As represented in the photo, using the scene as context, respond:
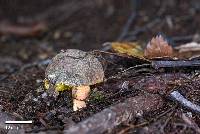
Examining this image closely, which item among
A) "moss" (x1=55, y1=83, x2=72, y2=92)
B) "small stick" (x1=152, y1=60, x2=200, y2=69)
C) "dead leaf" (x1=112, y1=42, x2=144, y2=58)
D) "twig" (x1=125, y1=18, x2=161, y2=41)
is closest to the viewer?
"moss" (x1=55, y1=83, x2=72, y2=92)

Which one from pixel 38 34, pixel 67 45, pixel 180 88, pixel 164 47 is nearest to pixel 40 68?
pixel 164 47

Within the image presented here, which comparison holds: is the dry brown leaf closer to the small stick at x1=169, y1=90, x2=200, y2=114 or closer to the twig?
the small stick at x1=169, y1=90, x2=200, y2=114

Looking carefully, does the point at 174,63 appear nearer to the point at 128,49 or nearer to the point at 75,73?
the point at 128,49

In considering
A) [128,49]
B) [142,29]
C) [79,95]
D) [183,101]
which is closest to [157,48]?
[128,49]

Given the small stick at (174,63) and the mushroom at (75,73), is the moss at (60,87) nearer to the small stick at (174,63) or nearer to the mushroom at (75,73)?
the mushroom at (75,73)

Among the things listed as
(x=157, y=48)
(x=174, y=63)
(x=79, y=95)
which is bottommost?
(x=79, y=95)

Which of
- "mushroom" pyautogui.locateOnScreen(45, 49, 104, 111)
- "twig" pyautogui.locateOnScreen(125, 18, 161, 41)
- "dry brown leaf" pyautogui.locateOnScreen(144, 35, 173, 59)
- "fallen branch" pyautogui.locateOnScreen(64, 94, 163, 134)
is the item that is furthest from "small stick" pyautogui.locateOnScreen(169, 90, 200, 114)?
"twig" pyautogui.locateOnScreen(125, 18, 161, 41)

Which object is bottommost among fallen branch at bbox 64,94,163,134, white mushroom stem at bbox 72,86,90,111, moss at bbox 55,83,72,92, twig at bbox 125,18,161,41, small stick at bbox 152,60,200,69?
fallen branch at bbox 64,94,163,134
